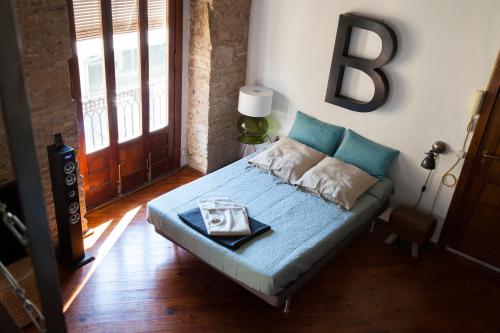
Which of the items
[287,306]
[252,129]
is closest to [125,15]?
[252,129]

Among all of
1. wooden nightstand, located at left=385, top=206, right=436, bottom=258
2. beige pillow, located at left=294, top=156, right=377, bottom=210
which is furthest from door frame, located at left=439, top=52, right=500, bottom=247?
beige pillow, located at left=294, top=156, right=377, bottom=210

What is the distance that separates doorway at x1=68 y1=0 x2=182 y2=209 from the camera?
4.09m

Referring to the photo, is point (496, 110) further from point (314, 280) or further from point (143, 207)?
point (143, 207)

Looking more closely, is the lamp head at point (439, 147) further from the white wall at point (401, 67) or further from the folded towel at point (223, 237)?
the folded towel at point (223, 237)

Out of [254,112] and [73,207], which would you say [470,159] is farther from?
[73,207]

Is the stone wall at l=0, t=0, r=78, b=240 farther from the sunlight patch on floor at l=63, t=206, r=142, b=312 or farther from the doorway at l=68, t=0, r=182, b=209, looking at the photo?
the sunlight patch on floor at l=63, t=206, r=142, b=312

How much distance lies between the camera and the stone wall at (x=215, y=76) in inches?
189

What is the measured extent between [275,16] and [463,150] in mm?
2299

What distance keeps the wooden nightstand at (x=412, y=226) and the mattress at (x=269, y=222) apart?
0.67 feet

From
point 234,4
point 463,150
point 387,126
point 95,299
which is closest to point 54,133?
point 95,299

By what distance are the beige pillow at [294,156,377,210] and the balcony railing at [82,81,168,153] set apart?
68.4 inches

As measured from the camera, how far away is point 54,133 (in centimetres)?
373

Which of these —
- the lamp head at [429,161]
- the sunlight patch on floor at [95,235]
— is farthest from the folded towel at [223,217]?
the lamp head at [429,161]

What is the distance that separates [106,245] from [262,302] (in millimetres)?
1533
